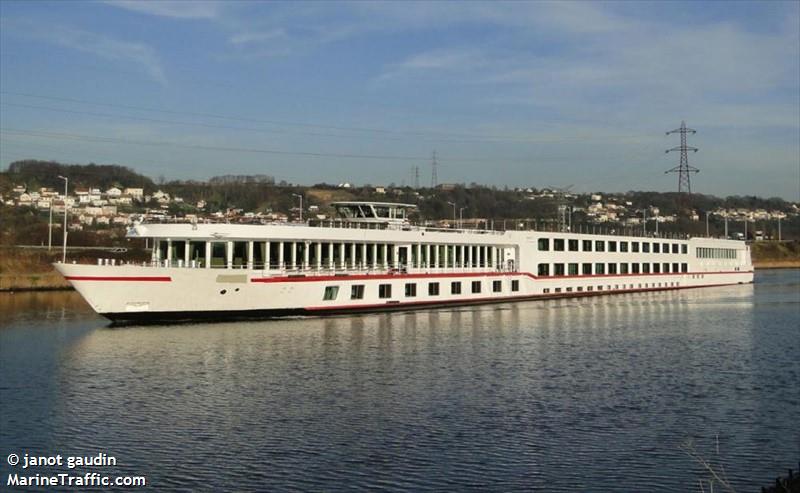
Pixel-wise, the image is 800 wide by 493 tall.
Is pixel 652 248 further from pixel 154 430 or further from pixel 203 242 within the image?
pixel 154 430

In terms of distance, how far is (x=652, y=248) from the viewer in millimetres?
90125

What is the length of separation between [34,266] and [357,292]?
55.4 metres

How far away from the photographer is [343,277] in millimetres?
56125

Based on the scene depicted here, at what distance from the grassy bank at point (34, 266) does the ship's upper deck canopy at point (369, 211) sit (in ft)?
133

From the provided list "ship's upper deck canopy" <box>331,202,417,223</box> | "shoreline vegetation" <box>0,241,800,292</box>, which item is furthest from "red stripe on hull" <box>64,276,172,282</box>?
"shoreline vegetation" <box>0,241,800,292</box>

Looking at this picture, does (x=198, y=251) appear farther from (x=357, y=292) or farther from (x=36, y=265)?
(x=36, y=265)

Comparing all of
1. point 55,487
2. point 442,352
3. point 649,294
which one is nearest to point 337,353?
point 442,352

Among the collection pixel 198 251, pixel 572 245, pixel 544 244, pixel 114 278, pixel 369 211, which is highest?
pixel 369 211

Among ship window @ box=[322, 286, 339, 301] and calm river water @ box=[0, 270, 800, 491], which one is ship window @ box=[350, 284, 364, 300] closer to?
ship window @ box=[322, 286, 339, 301]

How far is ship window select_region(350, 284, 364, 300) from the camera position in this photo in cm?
5706

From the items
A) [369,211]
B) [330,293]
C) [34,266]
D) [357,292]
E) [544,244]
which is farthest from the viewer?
[34,266]

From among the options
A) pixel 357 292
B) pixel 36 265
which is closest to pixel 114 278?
pixel 357 292

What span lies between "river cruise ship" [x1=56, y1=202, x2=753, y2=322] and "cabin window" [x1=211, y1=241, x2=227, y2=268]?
65 millimetres

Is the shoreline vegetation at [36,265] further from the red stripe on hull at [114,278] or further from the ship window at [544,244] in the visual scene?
the ship window at [544,244]
